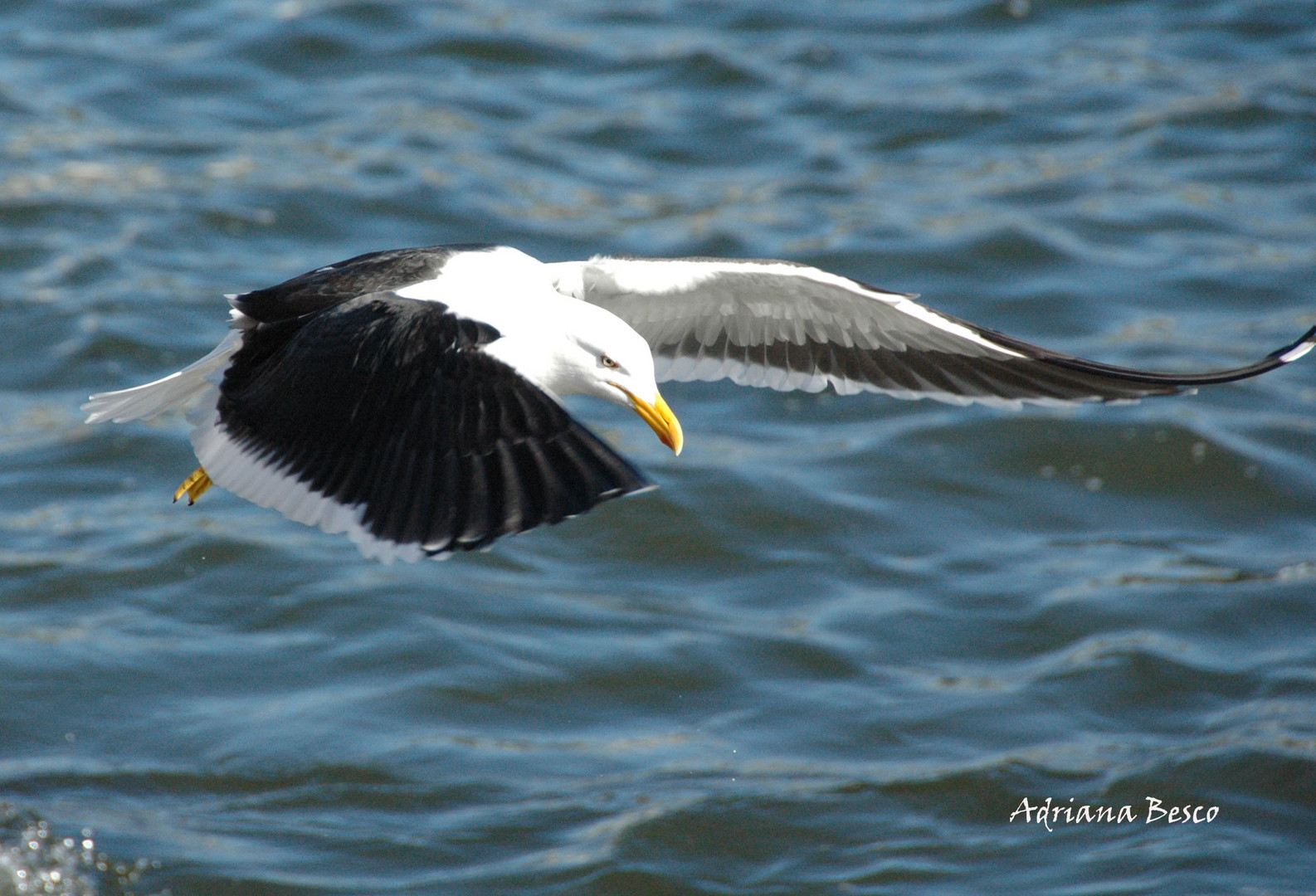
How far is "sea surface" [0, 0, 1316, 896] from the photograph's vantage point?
587cm

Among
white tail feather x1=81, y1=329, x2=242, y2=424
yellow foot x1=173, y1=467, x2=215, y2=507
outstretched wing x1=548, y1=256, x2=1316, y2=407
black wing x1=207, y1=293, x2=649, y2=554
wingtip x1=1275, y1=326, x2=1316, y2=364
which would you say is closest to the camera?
black wing x1=207, y1=293, x2=649, y2=554

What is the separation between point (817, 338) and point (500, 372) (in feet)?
6.01

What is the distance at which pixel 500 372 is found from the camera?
4.35 m

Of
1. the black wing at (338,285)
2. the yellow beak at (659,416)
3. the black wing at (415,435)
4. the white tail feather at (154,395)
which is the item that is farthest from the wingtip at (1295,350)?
the white tail feather at (154,395)

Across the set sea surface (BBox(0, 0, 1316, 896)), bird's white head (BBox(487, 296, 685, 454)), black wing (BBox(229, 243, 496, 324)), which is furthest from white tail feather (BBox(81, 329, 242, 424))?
sea surface (BBox(0, 0, 1316, 896))

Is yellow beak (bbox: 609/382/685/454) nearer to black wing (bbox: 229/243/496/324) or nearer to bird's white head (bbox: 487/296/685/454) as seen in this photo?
bird's white head (bbox: 487/296/685/454)

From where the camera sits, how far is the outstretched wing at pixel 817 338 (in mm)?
5312

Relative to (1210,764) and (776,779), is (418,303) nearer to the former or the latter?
(776,779)

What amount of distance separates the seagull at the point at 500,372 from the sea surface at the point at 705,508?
1319 millimetres

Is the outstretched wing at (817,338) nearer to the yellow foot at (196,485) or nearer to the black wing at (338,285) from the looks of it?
the black wing at (338,285)

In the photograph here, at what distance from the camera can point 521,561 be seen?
748 centimetres

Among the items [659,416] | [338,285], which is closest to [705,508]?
[659,416]

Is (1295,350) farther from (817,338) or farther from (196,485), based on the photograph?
(196,485)

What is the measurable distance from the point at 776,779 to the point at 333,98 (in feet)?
22.6
